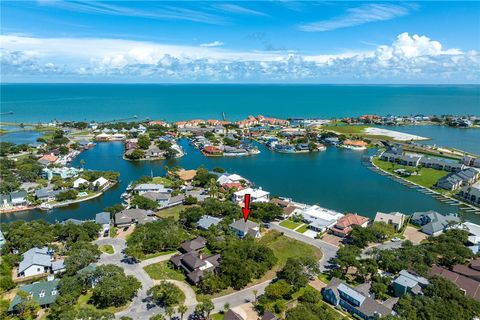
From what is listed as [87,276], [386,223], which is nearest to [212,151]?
[386,223]

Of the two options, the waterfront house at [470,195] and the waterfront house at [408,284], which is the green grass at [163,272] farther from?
the waterfront house at [470,195]

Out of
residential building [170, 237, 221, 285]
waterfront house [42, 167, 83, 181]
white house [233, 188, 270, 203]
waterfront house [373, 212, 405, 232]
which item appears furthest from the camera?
waterfront house [42, 167, 83, 181]

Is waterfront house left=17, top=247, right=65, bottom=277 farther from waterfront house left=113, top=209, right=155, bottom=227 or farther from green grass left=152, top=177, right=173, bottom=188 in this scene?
green grass left=152, top=177, right=173, bottom=188

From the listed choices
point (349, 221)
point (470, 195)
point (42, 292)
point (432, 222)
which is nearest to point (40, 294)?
point (42, 292)

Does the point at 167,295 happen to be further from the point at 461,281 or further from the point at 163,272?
the point at 461,281

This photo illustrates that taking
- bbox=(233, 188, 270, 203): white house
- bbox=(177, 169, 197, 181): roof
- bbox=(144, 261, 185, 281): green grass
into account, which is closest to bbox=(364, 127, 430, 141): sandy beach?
bbox=(233, 188, 270, 203): white house
